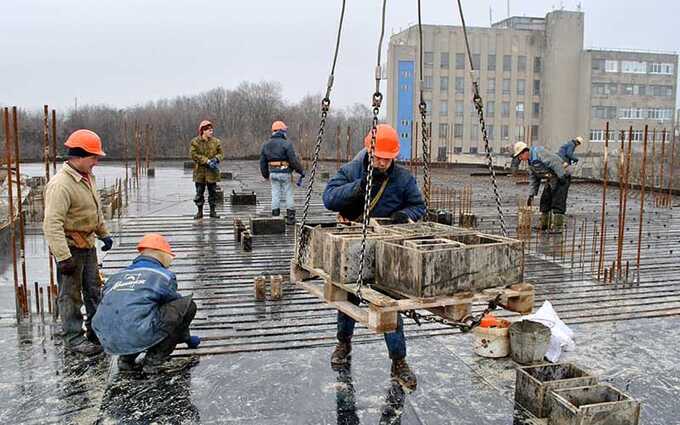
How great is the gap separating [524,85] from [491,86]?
125 inches

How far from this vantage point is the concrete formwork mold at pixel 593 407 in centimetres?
352

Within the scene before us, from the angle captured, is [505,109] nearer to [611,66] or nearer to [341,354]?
[611,66]

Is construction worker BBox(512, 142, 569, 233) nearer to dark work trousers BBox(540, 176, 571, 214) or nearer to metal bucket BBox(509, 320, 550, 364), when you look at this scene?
dark work trousers BBox(540, 176, 571, 214)

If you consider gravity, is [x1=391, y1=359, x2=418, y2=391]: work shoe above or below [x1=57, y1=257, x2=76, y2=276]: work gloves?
below

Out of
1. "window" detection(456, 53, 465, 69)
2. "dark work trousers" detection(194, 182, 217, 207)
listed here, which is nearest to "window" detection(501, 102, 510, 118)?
"window" detection(456, 53, 465, 69)

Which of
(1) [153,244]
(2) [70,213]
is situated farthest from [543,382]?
(2) [70,213]

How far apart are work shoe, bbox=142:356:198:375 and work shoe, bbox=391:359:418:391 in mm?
1547

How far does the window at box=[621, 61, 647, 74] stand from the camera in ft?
196

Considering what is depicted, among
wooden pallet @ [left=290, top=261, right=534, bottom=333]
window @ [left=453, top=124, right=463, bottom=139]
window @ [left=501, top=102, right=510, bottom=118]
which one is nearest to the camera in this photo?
wooden pallet @ [left=290, top=261, right=534, bottom=333]

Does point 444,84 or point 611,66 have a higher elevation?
point 611,66

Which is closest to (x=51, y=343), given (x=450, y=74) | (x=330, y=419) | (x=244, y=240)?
(x=330, y=419)

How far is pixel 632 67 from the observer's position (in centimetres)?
6047

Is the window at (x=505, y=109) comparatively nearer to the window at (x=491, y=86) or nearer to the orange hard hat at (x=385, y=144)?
the window at (x=491, y=86)

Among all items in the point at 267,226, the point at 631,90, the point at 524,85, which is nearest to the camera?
the point at 267,226
